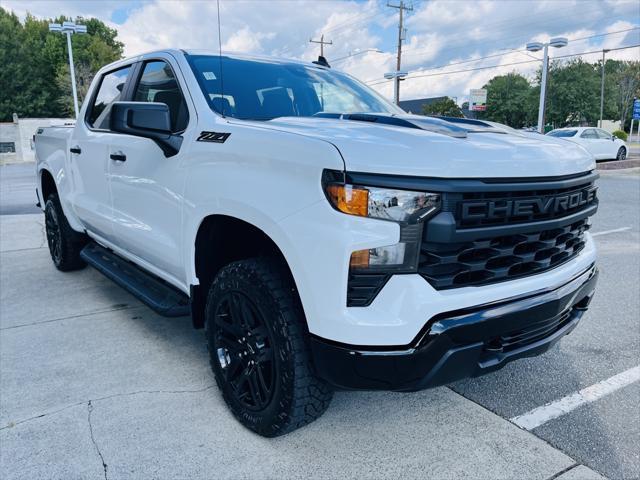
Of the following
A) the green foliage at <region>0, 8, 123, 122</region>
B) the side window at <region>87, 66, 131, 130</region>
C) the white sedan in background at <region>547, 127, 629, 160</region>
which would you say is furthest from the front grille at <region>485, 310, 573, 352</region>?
the green foliage at <region>0, 8, 123, 122</region>

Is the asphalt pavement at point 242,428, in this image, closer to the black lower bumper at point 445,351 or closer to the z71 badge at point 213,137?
the black lower bumper at point 445,351

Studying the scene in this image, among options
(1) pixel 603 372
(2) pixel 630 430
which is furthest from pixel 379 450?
(1) pixel 603 372

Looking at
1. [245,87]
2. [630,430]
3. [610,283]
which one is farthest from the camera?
[610,283]

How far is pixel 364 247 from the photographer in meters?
1.79

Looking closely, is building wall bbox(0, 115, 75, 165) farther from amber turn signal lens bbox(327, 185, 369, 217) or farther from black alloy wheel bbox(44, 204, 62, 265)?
amber turn signal lens bbox(327, 185, 369, 217)

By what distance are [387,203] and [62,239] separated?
4.29 meters

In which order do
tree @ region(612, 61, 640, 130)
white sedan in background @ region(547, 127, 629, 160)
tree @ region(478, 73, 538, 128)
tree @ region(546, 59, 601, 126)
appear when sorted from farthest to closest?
tree @ region(478, 73, 538, 128), tree @ region(612, 61, 640, 130), tree @ region(546, 59, 601, 126), white sedan in background @ region(547, 127, 629, 160)

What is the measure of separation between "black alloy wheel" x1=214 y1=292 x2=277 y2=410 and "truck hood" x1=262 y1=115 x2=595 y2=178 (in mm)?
833

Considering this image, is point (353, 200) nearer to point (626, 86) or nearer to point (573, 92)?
point (573, 92)

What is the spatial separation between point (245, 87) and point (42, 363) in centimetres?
214

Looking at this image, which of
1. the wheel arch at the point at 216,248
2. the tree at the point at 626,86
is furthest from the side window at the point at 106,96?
the tree at the point at 626,86

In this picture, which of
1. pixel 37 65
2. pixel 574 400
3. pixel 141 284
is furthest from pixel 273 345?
pixel 37 65

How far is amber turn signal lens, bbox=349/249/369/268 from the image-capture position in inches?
71.2

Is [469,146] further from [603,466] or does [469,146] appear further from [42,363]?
[42,363]
